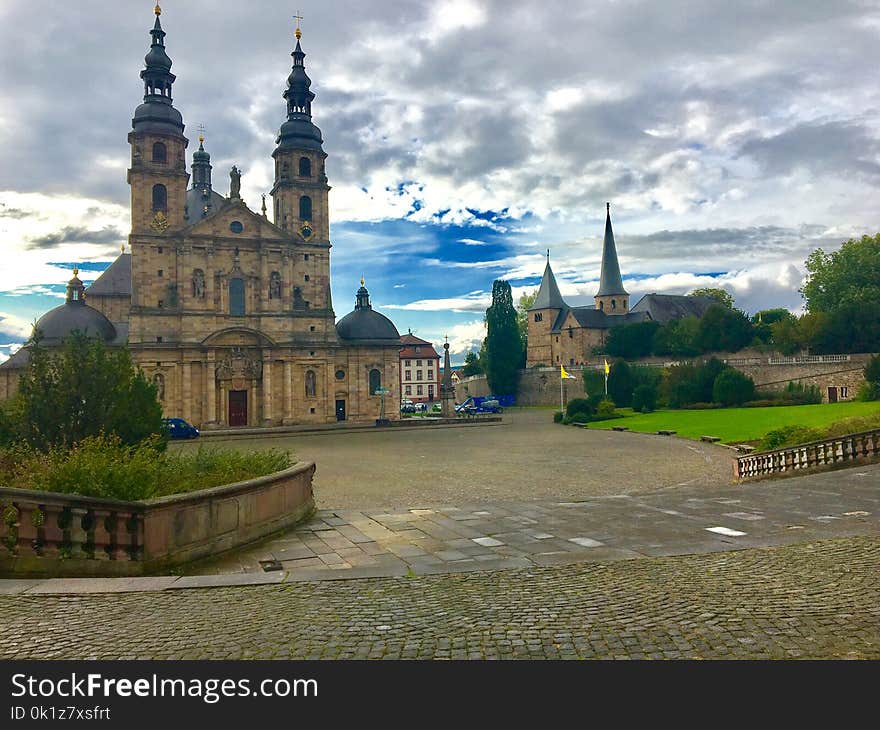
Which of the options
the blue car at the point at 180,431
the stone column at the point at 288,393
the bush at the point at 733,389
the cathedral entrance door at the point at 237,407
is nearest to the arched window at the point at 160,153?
the stone column at the point at 288,393

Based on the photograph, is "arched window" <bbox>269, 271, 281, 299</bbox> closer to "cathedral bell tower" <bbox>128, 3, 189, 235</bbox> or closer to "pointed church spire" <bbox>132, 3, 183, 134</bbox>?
"cathedral bell tower" <bbox>128, 3, 189, 235</bbox>

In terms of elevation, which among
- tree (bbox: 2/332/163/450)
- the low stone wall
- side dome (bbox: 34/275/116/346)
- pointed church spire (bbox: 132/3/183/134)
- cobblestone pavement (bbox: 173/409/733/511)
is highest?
pointed church spire (bbox: 132/3/183/134)

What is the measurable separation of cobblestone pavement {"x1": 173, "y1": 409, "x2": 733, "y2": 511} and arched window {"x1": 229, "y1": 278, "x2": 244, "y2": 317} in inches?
630

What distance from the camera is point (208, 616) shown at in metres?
6.41

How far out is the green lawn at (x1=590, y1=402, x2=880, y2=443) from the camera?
3306 cm

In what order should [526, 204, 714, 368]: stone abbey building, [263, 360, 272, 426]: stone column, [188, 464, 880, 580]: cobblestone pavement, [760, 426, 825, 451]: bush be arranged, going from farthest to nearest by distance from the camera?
[526, 204, 714, 368]: stone abbey building, [263, 360, 272, 426]: stone column, [760, 426, 825, 451]: bush, [188, 464, 880, 580]: cobblestone pavement

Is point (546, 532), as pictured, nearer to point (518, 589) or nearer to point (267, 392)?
point (518, 589)

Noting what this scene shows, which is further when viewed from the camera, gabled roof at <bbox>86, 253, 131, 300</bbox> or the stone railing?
gabled roof at <bbox>86, 253, 131, 300</bbox>

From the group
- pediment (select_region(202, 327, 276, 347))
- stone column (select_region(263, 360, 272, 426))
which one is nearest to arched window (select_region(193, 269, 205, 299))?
pediment (select_region(202, 327, 276, 347))

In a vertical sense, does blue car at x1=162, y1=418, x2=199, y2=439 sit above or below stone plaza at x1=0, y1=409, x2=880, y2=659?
below

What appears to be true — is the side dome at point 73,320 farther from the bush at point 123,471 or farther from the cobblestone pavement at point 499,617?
the cobblestone pavement at point 499,617

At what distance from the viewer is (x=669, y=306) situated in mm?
96062

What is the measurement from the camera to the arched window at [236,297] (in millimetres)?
53594
